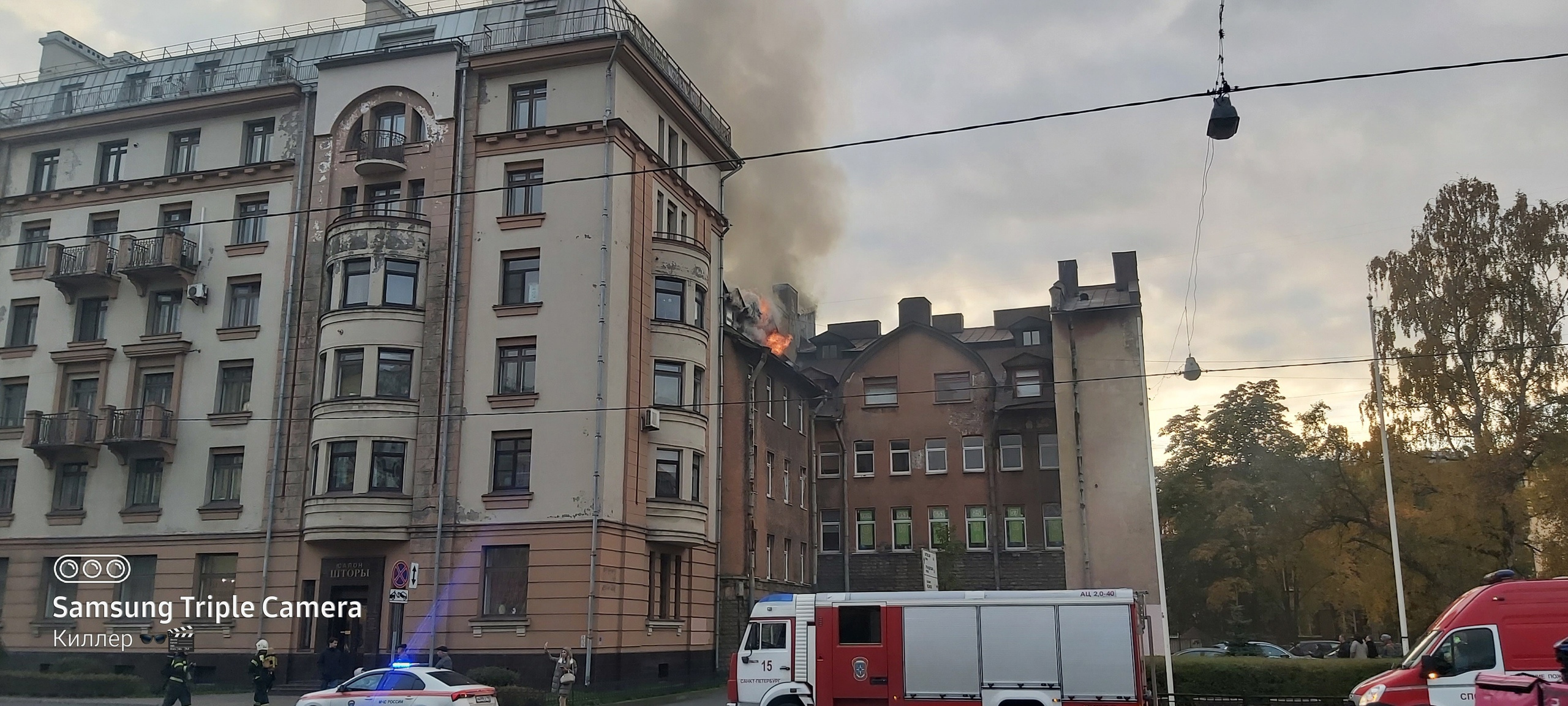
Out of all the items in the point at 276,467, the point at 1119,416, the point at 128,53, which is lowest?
the point at 276,467

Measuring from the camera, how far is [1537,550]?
1362 inches

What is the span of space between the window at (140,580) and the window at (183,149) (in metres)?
13.3

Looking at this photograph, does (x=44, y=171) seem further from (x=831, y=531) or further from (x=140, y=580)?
(x=831, y=531)

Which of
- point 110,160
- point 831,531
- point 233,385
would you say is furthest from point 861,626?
point 110,160

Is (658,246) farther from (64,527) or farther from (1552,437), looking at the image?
(1552,437)

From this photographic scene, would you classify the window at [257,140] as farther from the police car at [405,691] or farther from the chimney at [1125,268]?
the chimney at [1125,268]

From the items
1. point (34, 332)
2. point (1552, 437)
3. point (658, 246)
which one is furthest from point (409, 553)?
point (1552, 437)

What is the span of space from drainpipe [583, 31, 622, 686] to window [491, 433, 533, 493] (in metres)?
2.31

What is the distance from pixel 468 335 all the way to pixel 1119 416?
25.4 meters

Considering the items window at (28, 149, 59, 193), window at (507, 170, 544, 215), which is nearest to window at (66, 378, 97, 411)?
window at (28, 149, 59, 193)

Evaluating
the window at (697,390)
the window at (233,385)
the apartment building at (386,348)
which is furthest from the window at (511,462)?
the window at (233,385)

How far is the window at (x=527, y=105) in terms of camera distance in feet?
113

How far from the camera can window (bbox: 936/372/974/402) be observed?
48125 millimetres

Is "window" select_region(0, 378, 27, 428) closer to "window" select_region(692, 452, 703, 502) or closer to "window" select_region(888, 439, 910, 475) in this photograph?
"window" select_region(692, 452, 703, 502)
